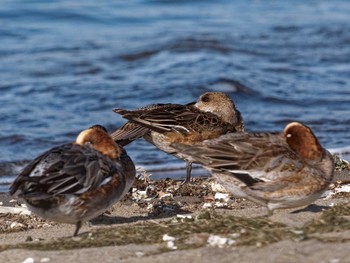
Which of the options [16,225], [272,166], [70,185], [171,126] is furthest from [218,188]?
[70,185]

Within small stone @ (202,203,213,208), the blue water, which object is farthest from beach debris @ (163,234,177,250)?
the blue water

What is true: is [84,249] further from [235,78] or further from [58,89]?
[235,78]

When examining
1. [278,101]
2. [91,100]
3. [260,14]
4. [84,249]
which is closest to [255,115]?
[278,101]

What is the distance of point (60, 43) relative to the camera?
22.1 metres

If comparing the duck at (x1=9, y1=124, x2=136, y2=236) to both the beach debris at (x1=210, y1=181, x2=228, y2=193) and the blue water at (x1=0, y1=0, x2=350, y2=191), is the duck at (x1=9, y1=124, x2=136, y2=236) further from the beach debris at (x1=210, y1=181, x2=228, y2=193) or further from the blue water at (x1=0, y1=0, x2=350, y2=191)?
the blue water at (x1=0, y1=0, x2=350, y2=191)

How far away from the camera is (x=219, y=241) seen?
6359mm

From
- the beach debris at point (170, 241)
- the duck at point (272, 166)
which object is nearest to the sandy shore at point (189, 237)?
the beach debris at point (170, 241)

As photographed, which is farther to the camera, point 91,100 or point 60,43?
point 60,43

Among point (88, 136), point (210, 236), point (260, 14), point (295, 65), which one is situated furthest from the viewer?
point (260, 14)

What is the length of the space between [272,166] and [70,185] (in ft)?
5.16

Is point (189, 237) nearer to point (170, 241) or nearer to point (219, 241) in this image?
point (170, 241)

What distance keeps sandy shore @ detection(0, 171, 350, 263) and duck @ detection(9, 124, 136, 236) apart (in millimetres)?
204

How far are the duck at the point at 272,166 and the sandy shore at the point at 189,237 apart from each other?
201 mm

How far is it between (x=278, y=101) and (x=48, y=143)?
4.83m
